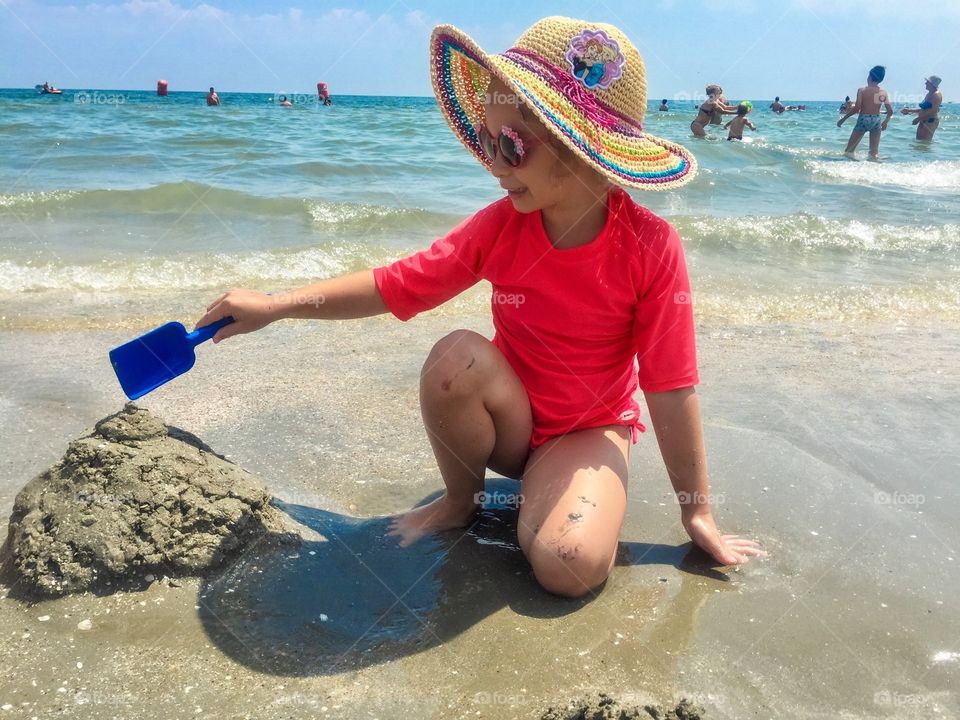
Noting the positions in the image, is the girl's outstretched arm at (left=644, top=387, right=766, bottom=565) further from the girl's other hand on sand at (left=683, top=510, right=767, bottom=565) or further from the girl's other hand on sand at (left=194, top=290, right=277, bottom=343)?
the girl's other hand on sand at (left=194, top=290, right=277, bottom=343)

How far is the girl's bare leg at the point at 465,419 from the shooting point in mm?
1906

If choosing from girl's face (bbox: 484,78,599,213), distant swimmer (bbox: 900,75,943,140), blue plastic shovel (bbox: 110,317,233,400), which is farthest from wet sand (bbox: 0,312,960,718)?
distant swimmer (bbox: 900,75,943,140)

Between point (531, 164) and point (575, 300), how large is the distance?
0.37m

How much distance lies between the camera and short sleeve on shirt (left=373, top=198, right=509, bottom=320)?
77.3 inches

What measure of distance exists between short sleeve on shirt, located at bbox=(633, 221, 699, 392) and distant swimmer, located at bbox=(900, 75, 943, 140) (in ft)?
51.0

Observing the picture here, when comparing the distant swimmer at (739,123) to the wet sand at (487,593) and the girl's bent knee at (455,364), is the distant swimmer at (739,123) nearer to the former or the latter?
the wet sand at (487,593)

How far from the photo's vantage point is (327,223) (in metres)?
6.01

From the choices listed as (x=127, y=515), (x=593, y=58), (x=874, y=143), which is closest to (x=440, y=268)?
(x=593, y=58)

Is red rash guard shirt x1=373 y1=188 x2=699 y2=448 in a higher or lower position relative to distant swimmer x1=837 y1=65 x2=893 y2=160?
lower

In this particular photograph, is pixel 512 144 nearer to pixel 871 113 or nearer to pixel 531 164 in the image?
pixel 531 164

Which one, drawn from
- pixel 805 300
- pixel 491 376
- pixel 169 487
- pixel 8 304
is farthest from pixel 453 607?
pixel 805 300

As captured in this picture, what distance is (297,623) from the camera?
5.29 ft

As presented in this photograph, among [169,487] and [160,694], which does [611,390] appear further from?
[160,694]

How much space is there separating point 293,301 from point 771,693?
1.29 metres
